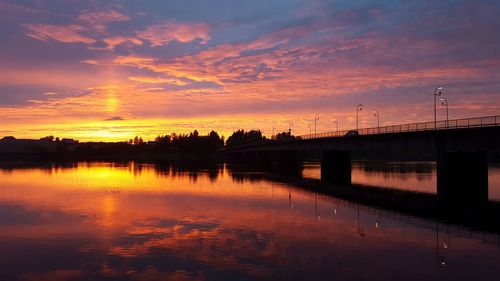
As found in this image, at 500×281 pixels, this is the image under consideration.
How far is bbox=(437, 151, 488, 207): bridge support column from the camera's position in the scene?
5694 centimetres

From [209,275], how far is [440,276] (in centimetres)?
1099

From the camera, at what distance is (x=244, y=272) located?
23.3m

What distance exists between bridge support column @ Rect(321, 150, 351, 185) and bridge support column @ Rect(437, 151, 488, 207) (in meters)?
36.8

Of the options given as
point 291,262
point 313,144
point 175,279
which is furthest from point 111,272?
point 313,144

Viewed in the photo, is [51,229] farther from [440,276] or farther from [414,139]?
[414,139]

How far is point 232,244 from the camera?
29922 millimetres

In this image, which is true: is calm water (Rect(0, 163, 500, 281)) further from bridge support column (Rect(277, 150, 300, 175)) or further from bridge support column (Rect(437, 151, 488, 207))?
bridge support column (Rect(277, 150, 300, 175))

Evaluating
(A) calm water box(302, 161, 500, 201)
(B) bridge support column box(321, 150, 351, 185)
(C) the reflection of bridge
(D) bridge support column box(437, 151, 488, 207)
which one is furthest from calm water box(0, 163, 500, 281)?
(B) bridge support column box(321, 150, 351, 185)

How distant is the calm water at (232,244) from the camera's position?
2361 centimetres

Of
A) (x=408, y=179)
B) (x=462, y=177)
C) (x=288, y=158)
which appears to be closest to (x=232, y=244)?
(x=462, y=177)

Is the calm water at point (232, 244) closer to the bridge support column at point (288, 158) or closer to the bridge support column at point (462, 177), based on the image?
the bridge support column at point (462, 177)

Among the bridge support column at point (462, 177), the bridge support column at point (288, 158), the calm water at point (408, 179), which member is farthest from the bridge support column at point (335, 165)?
the bridge support column at point (288, 158)

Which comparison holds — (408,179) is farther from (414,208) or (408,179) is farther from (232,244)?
(232,244)

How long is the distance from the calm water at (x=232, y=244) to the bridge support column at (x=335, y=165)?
4638 cm
